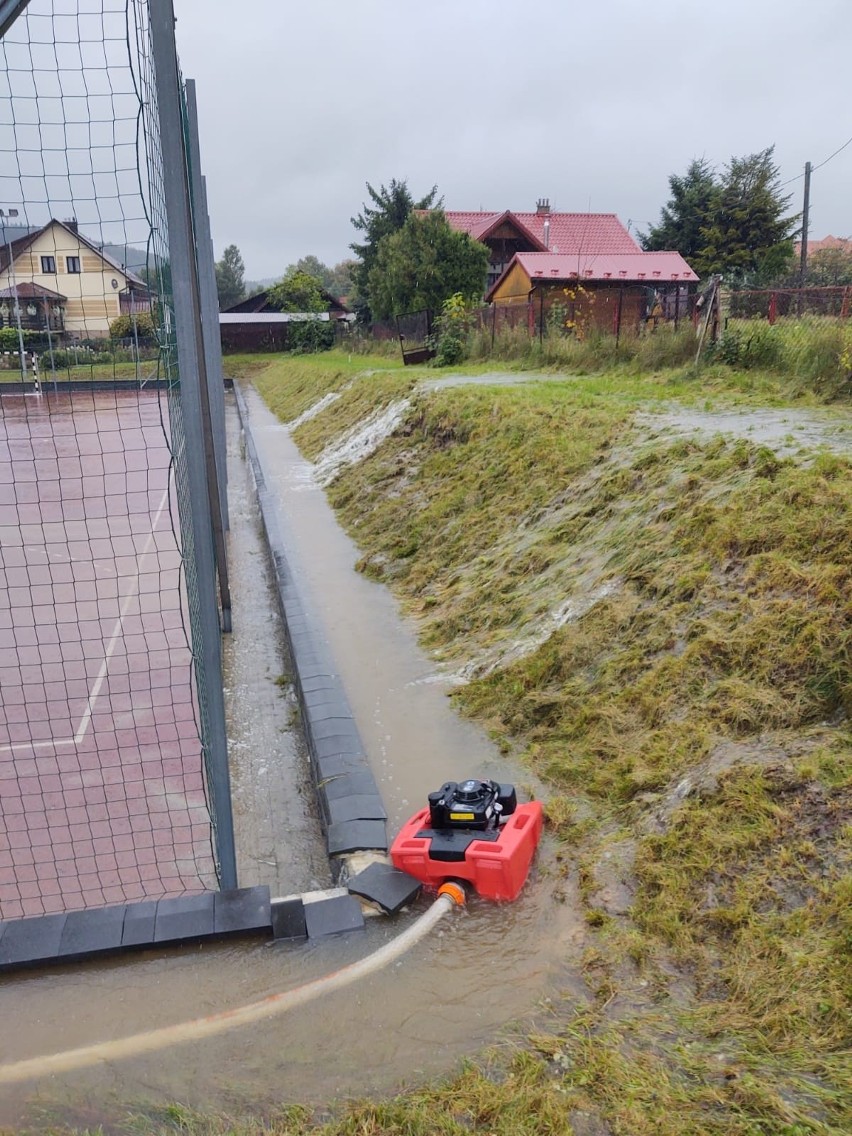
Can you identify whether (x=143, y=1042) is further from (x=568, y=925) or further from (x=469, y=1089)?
(x=568, y=925)

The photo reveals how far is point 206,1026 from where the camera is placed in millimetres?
2896

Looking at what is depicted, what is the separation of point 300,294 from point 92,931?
4661 cm

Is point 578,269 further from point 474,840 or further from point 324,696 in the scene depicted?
point 474,840

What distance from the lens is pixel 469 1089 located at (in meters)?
2.54

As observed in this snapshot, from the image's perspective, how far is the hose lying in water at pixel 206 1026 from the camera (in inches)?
108

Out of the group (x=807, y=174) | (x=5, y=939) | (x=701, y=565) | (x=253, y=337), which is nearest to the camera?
(x=5, y=939)

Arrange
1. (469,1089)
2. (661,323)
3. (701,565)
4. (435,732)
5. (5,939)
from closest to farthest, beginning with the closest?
(469,1089), (5,939), (701,565), (435,732), (661,323)

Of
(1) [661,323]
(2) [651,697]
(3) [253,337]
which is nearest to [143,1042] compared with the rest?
(2) [651,697]

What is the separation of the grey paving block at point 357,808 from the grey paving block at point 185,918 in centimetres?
91

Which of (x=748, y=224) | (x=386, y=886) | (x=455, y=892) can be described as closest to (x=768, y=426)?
(x=455, y=892)

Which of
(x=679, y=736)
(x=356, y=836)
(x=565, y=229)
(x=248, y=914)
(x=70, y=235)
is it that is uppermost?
(x=565, y=229)

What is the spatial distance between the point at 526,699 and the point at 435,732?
2.05 feet

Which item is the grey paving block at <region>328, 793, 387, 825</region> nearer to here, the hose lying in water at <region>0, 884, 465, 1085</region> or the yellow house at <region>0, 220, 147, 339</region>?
the hose lying in water at <region>0, 884, 465, 1085</region>

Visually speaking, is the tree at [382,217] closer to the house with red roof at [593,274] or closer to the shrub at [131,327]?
the house with red roof at [593,274]
